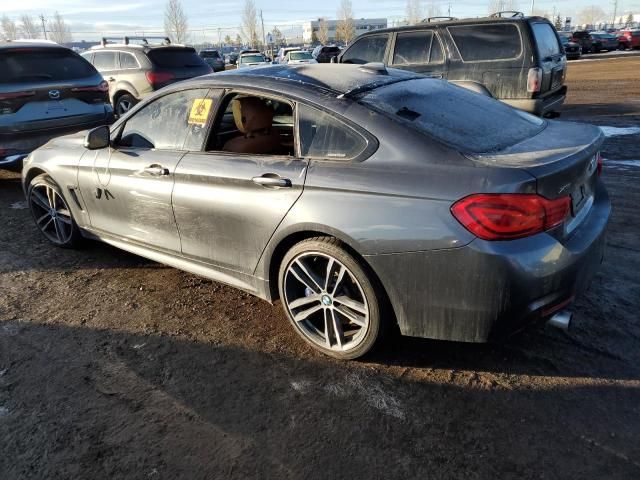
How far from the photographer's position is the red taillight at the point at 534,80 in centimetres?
761

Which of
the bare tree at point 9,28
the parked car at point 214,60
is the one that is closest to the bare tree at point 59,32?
the bare tree at point 9,28

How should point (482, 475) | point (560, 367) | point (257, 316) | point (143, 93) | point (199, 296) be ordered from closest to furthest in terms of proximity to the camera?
point (482, 475) < point (560, 367) < point (257, 316) < point (199, 296) < point (143, 93)

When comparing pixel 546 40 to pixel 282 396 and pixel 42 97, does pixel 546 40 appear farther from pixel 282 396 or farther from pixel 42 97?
pixel 282 396

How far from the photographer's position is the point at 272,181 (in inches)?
118

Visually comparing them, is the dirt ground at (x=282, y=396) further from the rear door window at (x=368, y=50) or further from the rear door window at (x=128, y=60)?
the rear door window at (x=128, y=60)

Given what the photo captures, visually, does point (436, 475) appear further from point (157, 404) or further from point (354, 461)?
point (157, 404)

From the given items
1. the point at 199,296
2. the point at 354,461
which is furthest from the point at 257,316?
the point at 354,461

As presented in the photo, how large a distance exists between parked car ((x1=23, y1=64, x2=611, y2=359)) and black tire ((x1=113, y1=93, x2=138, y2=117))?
8637 mm

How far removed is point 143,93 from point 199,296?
9008 millimetres

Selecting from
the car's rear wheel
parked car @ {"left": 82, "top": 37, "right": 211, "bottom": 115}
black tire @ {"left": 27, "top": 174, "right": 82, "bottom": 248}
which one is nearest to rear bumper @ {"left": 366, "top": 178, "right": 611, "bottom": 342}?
the car's rear wheel

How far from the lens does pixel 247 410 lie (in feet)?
8.75

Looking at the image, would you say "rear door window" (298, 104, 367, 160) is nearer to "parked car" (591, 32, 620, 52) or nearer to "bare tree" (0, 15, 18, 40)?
"parked car" (591, 32, 620, 52)

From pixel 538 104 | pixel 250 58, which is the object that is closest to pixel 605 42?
pixel 250 58

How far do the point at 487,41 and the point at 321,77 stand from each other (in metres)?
5.86
